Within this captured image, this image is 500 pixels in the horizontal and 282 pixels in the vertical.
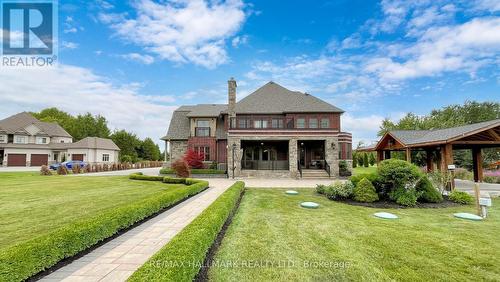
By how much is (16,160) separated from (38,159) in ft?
8.02

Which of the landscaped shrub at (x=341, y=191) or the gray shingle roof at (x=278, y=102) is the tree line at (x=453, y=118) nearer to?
the gray shingle roof at (x=278, y=102)

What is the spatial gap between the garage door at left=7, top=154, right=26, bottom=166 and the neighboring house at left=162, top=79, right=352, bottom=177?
2761cm

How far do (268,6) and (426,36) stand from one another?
10.1 m

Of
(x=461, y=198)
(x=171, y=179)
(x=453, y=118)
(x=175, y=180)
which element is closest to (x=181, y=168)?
(x=171, y=179)

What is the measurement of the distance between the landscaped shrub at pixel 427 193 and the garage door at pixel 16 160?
48.8 meters

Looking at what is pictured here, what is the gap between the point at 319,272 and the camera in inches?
136

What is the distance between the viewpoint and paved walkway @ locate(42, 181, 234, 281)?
3.32 m

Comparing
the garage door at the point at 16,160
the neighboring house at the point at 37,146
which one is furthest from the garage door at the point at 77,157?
the garage door at the point at 16,160

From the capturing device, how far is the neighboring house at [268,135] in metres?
19.0

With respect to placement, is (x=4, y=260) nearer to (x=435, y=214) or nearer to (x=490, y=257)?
(x=490, y=257)

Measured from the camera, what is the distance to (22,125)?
117 feet

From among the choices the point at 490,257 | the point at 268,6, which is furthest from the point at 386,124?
the point at 490,257

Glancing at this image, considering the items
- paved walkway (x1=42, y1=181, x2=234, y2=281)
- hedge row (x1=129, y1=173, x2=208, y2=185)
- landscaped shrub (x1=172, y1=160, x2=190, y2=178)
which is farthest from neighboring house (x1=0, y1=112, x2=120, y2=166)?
paved walkway (x1=42, y1=181, x2=234, y2=281)

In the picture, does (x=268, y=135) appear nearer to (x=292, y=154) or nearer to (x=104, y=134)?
(x=292, y=154)
